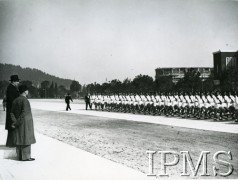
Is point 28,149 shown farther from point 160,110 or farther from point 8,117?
point 160,110

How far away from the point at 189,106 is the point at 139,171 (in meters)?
11.1

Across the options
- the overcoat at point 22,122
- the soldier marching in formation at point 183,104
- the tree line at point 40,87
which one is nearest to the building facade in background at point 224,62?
the soldier marching in formation at point 183,104

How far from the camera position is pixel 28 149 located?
7906 millimetres

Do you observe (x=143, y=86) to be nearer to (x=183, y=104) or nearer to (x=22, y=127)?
(x=183, y=104)

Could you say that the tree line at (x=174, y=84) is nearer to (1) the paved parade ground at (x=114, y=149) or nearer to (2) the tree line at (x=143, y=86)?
(2) the tree line at (x=143, y=86)

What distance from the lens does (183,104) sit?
17875 millimetres

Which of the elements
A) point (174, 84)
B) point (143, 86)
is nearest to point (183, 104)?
point (174, 84)

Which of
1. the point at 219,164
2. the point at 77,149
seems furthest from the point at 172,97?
the point at 219,164

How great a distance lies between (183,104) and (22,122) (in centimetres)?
1131

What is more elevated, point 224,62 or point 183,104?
point 224,62

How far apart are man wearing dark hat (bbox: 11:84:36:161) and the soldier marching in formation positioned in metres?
9.65

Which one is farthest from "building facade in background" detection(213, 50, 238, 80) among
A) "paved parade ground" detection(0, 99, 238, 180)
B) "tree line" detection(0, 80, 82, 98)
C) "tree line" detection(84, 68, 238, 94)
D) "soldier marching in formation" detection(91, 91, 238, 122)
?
"paved parade ground" detection(0, 99, 238, 180)

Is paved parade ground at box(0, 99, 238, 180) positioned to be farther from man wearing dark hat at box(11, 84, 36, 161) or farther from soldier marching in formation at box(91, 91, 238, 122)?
soldier marching in formation at box(91, 91, 238, 122)

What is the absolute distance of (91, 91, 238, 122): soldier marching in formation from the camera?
623 inches
